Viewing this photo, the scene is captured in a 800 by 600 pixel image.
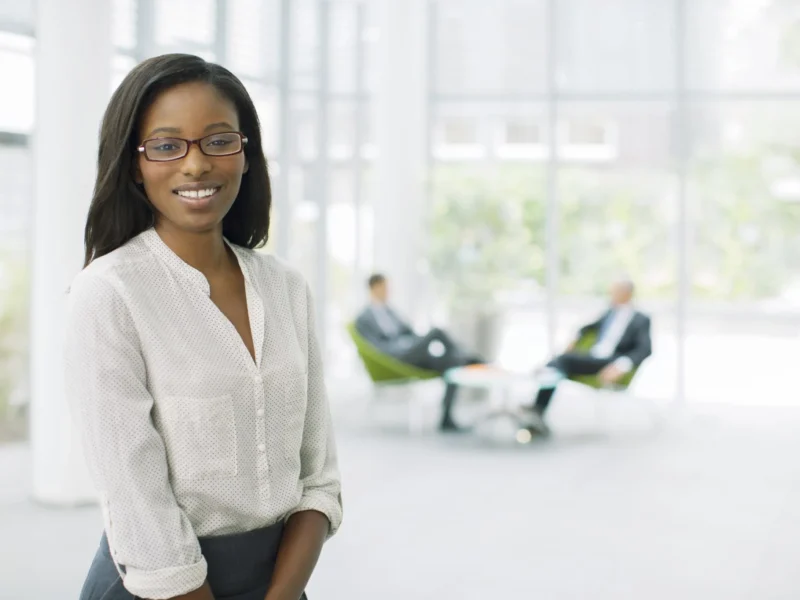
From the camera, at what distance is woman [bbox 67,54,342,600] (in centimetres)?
135

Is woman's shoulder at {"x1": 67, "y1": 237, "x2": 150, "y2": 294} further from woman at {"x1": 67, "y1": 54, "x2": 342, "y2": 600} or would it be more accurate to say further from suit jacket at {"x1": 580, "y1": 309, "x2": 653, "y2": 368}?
suit jacket at {"x1": 580, "y1": 309, "x2": 653, "y2": 368}

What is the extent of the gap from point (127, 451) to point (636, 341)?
26.6 feet

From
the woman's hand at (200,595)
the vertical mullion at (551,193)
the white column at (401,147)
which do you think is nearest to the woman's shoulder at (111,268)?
the woman's hand at (200,595)

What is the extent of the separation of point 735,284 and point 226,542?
35.5 feet

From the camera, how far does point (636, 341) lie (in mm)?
9078

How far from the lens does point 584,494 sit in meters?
6.81

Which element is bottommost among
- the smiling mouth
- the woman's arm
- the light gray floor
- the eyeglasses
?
the light gray floor

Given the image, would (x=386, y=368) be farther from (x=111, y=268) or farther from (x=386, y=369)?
(x=111, y=268)

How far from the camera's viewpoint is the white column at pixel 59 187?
5996 mm

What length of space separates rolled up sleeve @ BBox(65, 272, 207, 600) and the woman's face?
161mm

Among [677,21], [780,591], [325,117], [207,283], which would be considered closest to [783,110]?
[677,21]

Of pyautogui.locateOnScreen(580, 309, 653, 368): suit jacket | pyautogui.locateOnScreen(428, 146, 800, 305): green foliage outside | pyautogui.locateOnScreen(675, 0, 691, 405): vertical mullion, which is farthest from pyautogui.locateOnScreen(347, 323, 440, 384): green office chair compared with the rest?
pyautogui.locateOnScreen(675, 0, 691, 405): vertical mullion

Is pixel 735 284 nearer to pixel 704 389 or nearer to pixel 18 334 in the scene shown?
pixel 704 389

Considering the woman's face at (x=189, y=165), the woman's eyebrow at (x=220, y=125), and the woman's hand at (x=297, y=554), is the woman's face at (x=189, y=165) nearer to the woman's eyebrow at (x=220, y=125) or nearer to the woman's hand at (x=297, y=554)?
the woman's eyebrow at (x=220, y=125)
